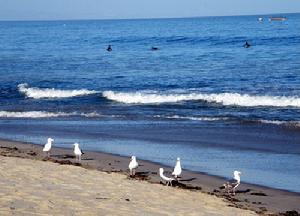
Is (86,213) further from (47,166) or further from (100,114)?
(100,114)

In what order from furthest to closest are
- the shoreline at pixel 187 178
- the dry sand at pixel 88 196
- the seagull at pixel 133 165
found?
the seagull at pixel 133 165 → the shoreline at pixel 187 178 → the dry sand at pixel 88 196

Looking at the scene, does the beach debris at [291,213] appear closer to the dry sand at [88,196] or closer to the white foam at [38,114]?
the dry sand at [88,196]

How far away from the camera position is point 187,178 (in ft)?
45.5

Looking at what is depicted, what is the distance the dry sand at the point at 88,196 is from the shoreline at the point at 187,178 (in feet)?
1.85

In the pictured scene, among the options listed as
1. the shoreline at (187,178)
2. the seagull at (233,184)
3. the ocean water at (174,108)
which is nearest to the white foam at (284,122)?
the ocean water at (174,108)

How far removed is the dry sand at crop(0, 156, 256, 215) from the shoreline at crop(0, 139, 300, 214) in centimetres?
56

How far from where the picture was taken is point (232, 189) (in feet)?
41.9

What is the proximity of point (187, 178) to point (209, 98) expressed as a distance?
14.8 m

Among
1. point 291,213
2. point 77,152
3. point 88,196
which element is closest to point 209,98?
point 77,152

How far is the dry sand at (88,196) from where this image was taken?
9664 millimetres

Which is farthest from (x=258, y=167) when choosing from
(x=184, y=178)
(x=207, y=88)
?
(x=207, y=88)

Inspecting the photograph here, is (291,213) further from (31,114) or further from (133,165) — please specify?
(31,114)

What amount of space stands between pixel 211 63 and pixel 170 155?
2906 cm

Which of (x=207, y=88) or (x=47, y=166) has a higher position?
(x=207, y=88)
